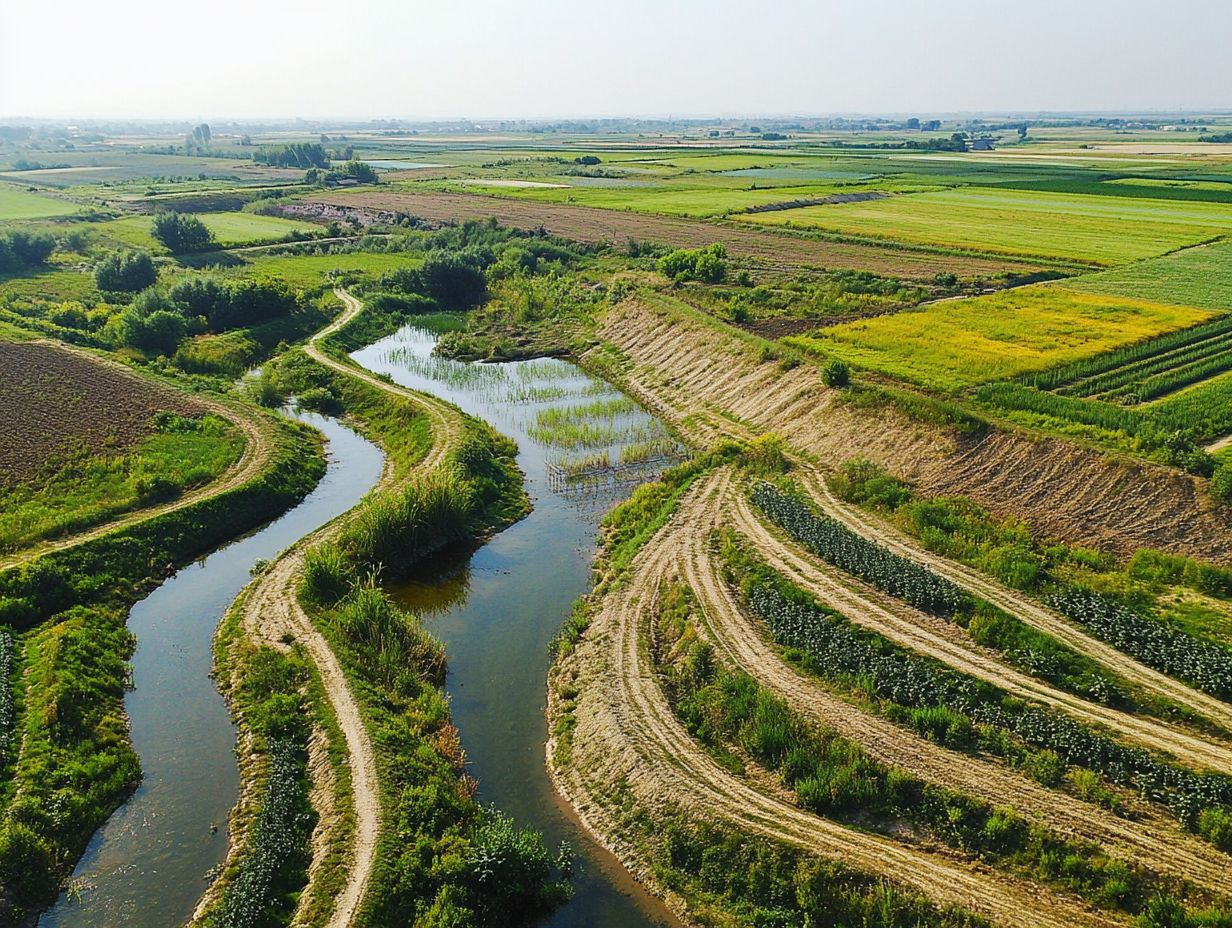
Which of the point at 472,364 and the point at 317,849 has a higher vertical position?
the point at 472,364

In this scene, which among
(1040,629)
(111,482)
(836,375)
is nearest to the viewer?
(1040,629)

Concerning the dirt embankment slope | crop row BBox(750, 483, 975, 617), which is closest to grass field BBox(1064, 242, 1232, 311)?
the dirt embankment slope

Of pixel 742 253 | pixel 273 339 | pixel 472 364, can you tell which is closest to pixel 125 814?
pixel 472 364

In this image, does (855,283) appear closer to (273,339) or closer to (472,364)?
(472,364)

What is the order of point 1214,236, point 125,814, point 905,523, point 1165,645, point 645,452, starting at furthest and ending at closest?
point 1214,236 → point 645,452 → point 905,523 → point 1165,645 → point 125,814

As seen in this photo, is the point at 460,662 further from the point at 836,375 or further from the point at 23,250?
the point at 23,250

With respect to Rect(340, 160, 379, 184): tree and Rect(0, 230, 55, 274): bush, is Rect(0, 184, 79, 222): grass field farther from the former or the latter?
Rect(340, 160, 379, 184): tree

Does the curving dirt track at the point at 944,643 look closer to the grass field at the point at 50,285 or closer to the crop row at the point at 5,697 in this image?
the crop row at the point at 5,697

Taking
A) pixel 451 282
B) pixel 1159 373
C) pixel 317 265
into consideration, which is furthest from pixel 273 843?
pixel 317 265

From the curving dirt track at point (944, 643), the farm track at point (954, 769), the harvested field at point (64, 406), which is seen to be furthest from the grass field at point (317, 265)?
the farm track at point (954, 769)
